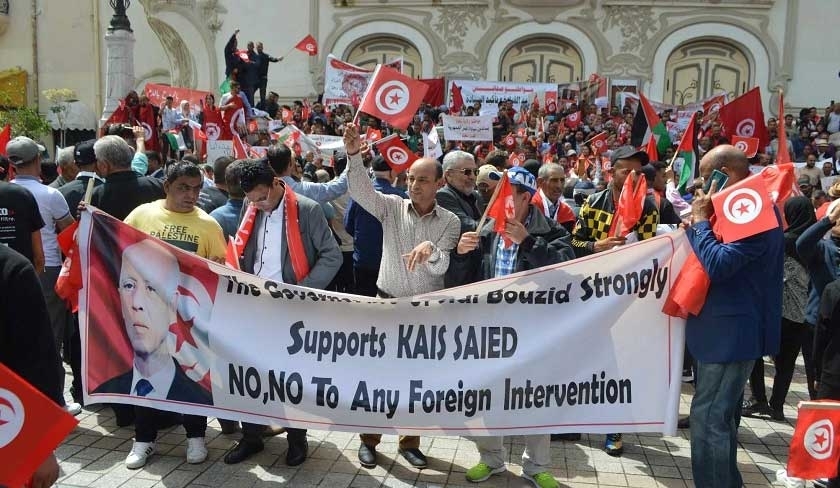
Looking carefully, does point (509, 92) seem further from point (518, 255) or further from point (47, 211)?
point (518, 255)

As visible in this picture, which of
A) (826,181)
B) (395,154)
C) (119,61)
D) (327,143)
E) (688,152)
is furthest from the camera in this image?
(119,61)

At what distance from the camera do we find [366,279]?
18.1ft

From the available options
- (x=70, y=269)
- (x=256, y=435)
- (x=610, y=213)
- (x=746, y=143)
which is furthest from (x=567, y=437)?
(x=746, y=143)

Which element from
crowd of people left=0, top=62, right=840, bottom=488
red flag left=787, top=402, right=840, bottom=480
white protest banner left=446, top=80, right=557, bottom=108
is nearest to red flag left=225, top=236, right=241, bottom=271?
crowd of people left=0, top=62, right=840, bottom=488

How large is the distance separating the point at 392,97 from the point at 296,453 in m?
2.63

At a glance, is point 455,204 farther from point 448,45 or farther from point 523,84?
point 448,45

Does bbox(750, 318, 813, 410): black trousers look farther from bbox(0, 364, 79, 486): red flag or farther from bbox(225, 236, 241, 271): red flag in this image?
bbox(0, 364, 79, 486): red flag

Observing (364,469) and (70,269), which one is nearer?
(70,269)

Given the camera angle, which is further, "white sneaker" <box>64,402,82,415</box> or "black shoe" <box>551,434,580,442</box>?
"white sneaker" <box>64,402,82,415</box>

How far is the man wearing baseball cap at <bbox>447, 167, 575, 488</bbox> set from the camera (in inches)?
153

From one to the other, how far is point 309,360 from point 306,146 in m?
6.19

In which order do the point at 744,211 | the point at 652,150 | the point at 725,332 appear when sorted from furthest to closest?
the point at 652,150 → the point at 725,332 → the point at 744,211

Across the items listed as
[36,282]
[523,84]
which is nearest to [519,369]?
[36,282]

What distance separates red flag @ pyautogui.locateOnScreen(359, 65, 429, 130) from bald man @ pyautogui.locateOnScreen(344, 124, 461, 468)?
3.21 feet
